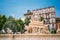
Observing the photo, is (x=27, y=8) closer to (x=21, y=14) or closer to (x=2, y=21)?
(x=21, y=14)

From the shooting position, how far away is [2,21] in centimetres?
718

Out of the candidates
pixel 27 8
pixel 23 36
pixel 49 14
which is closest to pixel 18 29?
pixel 27 8

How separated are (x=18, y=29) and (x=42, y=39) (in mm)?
2485

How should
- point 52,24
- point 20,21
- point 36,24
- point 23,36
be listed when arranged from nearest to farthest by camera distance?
1. point 23,36
2. point 36,24
3. point 52,24
4. point 20,21

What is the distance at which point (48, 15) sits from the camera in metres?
6.93

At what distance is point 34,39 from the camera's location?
4.97 m

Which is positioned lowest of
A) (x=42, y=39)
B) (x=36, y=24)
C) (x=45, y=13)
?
(x=42, y=39)

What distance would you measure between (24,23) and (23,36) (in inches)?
89.0

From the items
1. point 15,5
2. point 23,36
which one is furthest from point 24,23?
point 23,36

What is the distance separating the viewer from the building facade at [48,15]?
687 cm

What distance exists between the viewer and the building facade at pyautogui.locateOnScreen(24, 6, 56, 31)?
687cm

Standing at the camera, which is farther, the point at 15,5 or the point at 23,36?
the point at 15,5

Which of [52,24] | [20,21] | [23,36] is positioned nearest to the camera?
[23,36]

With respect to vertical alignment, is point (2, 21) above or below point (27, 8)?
below
